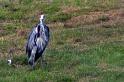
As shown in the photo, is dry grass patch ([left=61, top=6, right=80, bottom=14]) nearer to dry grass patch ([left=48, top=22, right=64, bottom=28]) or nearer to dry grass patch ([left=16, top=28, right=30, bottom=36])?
dry grass patch ([left=48, top=22, right=64, bottom=28])

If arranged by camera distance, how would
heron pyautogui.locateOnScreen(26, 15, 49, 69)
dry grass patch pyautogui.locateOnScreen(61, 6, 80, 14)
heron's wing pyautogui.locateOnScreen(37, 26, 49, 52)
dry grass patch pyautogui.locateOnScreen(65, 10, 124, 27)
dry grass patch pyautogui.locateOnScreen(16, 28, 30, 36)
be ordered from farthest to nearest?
1. dry grass patch pyautogui.locateOnScreen(61, 6, 80, 14)
2. dry grass patch pyautogui.locateOnScreen(65, 10, 124, 27)
3. dry grass patch pyautogui.locateOnScreen(16, 28, 30, 36)
4. heron's wing pyautogui.locateOnScreen(37, 26, 49, 52)
5. heron pyautogui.locateOnScreen(26, 15, 49, 69)

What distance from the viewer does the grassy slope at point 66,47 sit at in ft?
38.2

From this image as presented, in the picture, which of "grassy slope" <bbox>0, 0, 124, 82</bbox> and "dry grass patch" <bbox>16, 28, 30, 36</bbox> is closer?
"grassy slope" <bbox>0, 0, 124, 82</bbox>

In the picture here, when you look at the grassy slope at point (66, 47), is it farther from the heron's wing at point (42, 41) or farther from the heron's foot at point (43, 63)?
the heron's wing at point (42, 41)

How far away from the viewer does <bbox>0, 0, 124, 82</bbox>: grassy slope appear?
1165 cm

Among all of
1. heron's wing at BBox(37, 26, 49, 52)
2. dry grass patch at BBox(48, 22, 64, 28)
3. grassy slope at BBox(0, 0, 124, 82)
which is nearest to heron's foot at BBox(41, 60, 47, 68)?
grassy slope at BBox(0, 0, 124, 82)

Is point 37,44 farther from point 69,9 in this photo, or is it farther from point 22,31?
point 69,9

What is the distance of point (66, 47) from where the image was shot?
14430 mm

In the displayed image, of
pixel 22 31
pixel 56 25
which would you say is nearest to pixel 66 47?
pixel 22 31

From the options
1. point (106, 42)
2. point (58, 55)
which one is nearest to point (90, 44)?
point (106, 42)

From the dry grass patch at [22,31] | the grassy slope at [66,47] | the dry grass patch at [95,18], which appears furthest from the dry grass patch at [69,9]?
the dry grass patch at [22,31]

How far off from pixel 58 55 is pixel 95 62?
121 cm

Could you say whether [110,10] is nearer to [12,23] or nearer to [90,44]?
[12,23]

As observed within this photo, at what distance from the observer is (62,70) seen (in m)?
12.1
